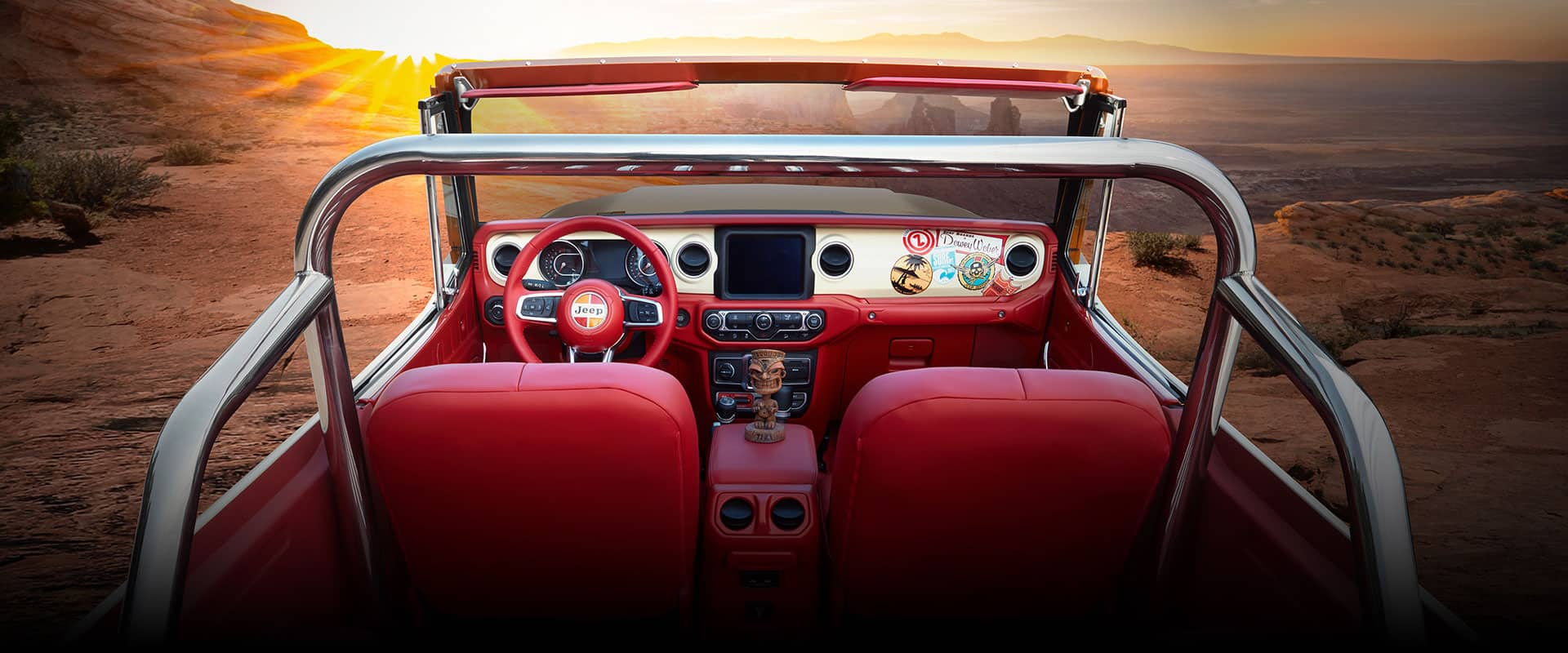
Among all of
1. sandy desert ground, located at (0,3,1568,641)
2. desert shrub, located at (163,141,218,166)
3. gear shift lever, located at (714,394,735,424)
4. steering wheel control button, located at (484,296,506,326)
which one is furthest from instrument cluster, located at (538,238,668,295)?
desert shrub, located at (163,141,218,166)

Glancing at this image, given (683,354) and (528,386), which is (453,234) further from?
(528,386)

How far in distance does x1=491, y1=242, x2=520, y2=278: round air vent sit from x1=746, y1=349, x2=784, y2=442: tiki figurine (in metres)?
1.31

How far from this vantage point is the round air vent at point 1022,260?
3412 millimetres

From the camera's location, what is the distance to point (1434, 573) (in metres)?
3.60

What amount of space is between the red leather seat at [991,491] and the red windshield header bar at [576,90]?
1.35 metres

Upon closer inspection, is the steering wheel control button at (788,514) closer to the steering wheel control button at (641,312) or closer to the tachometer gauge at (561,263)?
the steering wheel control button at (641,312)

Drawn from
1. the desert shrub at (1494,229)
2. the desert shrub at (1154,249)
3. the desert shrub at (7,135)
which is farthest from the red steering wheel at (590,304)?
the desert shrub at (1494,229)

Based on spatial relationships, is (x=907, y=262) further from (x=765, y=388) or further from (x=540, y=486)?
(x=540, y=486)

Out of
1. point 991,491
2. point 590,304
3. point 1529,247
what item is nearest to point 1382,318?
point 1529,247

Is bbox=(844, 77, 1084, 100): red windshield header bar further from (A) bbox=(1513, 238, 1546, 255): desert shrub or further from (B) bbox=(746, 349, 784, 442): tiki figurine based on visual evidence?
(A) bbox=(1513, 238, 1546, 255): desert shrub

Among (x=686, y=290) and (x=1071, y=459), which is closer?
(x=1071, y=459)

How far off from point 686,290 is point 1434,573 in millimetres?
3567

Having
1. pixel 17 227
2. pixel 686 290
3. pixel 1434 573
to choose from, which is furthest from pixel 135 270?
pixel 1434 573

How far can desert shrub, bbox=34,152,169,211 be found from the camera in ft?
41.2
